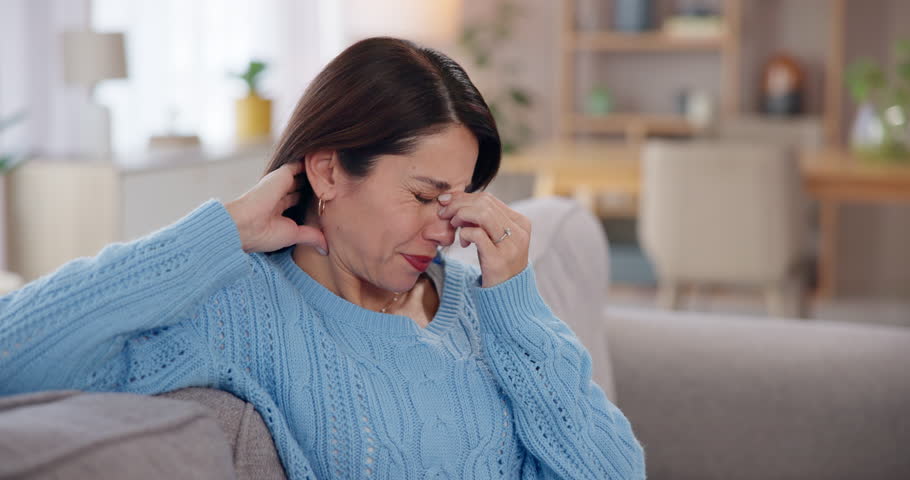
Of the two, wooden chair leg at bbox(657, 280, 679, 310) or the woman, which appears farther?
wooden chair leg at bbox(657, 280, 679, 310)

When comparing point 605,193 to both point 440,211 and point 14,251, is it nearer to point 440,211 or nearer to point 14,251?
point 14,251

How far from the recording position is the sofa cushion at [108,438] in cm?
67

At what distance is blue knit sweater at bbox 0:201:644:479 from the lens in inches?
38.2

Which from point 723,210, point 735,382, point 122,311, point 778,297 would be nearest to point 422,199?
point 122,311

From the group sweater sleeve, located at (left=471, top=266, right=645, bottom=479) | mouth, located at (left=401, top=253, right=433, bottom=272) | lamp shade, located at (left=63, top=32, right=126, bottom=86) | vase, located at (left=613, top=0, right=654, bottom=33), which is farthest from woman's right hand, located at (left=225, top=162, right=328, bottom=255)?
vase, located at (left=613, top=0, right=654, bottom=33)

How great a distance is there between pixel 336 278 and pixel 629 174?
2634 millimetres

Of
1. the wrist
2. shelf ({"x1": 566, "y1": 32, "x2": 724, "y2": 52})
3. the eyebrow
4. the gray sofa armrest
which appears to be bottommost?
the gray sofa armrest

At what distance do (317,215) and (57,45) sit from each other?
83.9 inches

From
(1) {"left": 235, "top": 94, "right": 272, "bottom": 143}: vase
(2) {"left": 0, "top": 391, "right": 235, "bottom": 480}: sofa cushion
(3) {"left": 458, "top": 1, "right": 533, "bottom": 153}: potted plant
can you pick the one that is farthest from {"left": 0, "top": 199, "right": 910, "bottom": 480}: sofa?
(3) {"left": 458, "top": 1, "right": 533, "bottom": 153}: potted plant

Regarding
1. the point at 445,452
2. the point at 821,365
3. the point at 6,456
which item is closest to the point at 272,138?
the point at 821,365

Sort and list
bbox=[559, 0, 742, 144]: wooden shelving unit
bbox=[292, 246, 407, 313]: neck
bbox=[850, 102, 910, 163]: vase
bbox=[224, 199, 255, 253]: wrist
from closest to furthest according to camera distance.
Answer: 1. bbox=[224, 199, 255, 253]: wrist
2. bbox=[292, 246, 407, 313]: neck
3. bbox=[850, 102, 910, 163]: vase
4. bbox=[559, 0, 742, 144]: wooden shelving unit

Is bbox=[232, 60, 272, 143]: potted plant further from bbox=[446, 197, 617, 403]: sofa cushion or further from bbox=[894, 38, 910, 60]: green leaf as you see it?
bbox=[894, 38, 910, 60]: green leaf

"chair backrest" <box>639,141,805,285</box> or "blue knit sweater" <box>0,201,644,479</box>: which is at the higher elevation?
"blue knit sweater" <box>0,201,644,479</box>

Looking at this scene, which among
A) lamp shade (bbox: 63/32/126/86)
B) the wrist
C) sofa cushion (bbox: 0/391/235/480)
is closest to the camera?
sofa cushion (bbox: 0/391/235/480)
